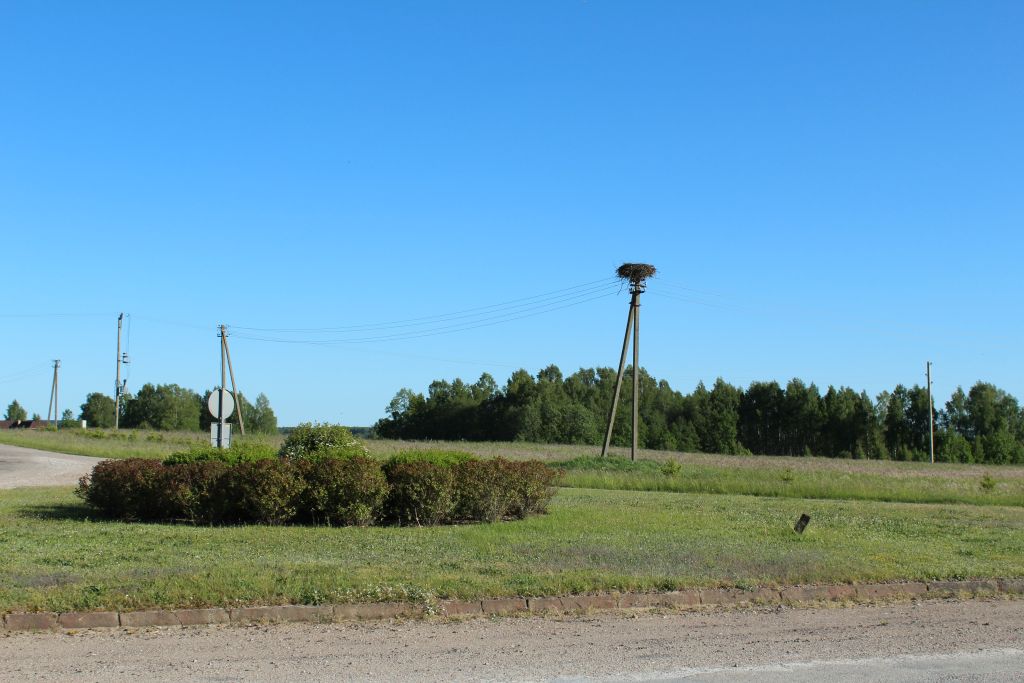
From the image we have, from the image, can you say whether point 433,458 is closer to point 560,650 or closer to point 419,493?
point 419,493

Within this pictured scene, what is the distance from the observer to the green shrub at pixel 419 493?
45.9 feet

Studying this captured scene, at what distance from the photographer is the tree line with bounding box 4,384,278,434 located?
398 ft

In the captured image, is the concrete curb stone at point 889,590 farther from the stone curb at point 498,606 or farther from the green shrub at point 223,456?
the green shrub at point 223,456

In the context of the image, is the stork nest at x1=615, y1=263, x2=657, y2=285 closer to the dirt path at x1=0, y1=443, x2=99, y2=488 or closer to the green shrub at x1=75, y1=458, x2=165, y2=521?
the dirt path at x1=0, y1=443, x2=99, y2=488

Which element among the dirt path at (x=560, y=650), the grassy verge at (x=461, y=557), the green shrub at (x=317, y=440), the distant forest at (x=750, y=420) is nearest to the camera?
the dirt path at (x=560, y=650)

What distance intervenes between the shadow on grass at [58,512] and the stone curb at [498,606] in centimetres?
715

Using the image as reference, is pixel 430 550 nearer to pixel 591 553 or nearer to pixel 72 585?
pixel 591 553

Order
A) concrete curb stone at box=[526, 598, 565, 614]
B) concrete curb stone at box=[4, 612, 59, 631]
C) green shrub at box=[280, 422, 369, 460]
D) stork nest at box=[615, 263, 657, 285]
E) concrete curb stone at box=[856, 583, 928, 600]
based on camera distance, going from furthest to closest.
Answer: stork nest at box=[615, 263, 657, 285] < green shrub at box=[280, 422, 369, 460] < concrete curb stone at box=[856, 583, 928, 600] < concrete curb stone at box=[526, 598, 565, 614] < concrete curb stone at box=[4, 612, 59, 631]

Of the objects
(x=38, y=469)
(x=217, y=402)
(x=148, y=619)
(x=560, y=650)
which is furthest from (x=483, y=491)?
(x=38, y=469)

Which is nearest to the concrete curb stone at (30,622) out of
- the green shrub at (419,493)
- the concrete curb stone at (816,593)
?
the green shrub at (419,493)

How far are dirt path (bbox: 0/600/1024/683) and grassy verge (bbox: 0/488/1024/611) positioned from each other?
0.81m

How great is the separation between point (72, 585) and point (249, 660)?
2.87 meters

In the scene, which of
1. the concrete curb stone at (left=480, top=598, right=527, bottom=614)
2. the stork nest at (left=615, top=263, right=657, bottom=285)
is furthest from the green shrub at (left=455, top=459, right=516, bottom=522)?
the stork nest at (left=615, top=263, right=657, bottom=285)

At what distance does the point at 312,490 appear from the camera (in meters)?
13.6
